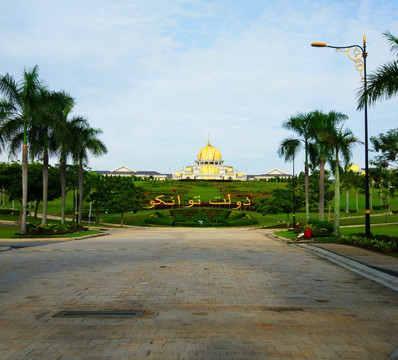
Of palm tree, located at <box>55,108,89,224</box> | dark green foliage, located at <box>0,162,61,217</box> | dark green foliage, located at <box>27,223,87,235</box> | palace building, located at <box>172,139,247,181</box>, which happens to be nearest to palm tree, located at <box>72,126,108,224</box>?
palm tree, located at <box>55,108,89,224</box>

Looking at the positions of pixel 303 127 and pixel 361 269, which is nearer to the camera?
pixel 361 269

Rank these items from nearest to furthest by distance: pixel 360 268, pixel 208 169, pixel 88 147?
1. pixel 360 268
2. pixel 88 147
3. pixel 208 169

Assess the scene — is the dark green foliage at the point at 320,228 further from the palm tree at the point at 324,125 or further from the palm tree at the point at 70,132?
the palm tree at the point at 70,132

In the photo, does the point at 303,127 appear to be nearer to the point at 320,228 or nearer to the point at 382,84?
the point at 320,228

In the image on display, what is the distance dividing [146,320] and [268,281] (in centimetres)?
463

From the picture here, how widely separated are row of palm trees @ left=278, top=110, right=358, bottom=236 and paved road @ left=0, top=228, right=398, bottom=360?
16.7 m

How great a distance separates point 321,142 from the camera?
97.6ft

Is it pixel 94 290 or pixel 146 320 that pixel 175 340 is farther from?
pixel 94 290

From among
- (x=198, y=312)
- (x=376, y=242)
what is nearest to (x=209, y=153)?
(x=376, y=242)

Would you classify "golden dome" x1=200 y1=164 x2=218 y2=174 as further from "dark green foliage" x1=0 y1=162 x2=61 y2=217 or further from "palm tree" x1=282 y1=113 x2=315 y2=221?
"palm tree" x1=282 y1=113 x2=315 y2=221

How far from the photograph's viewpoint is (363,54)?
20.7 metres

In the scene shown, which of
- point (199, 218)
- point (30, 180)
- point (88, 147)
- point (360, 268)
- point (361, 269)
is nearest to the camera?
point (361, 269)

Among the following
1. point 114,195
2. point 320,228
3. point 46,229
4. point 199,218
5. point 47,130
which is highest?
point 47,130

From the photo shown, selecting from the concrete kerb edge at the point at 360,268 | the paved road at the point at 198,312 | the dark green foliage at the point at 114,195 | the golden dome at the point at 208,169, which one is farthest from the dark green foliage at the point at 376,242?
the golden dome at the point at 208,169
